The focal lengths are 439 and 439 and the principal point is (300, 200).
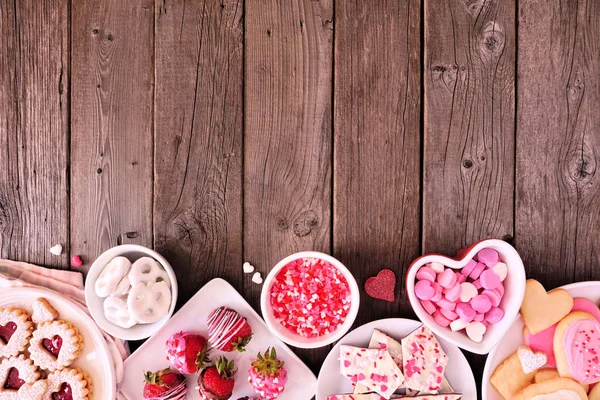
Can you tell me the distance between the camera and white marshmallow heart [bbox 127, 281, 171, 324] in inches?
49.9

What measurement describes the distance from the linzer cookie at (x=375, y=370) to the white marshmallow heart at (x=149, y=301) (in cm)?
56

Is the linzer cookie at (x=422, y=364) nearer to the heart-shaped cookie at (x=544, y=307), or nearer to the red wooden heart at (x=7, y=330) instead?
the heart-shaped cookie at (x=544, y=307)

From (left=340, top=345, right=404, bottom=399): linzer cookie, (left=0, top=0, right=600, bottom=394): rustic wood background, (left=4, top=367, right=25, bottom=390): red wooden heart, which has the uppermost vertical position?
(left=0, top=0, right=600, bottom=394): rustic wood background

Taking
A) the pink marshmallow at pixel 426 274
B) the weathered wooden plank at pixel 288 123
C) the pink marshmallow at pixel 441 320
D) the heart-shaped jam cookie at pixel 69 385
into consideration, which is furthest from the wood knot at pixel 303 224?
the heart-shaped jam cookie at pixel 69 385

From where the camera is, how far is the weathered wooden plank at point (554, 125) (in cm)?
144

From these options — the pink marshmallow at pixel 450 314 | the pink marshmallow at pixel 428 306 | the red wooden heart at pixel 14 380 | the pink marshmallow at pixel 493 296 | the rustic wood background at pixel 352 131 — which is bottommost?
the red wooden heart at pixel 14 380

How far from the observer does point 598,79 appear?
56.6 inches

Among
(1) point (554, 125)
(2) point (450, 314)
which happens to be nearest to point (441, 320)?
(2) point (450, 314)

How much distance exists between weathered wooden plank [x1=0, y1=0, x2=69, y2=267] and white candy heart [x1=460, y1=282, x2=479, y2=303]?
1.27 metres

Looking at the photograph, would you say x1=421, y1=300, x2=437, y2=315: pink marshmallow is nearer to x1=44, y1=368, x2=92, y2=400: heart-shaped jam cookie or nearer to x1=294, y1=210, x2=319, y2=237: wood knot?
x1=294, y1=210, x2=319, y2=237: wood knot

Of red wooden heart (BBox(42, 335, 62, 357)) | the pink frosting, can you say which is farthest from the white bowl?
the pink frosting

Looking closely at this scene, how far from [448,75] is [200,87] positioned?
807 mm

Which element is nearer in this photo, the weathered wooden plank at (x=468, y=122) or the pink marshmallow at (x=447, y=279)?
the pink marshmallow at (x=447, y=279)

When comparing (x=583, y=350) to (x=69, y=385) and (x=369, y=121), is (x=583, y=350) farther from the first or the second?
(x=69, y=385)
